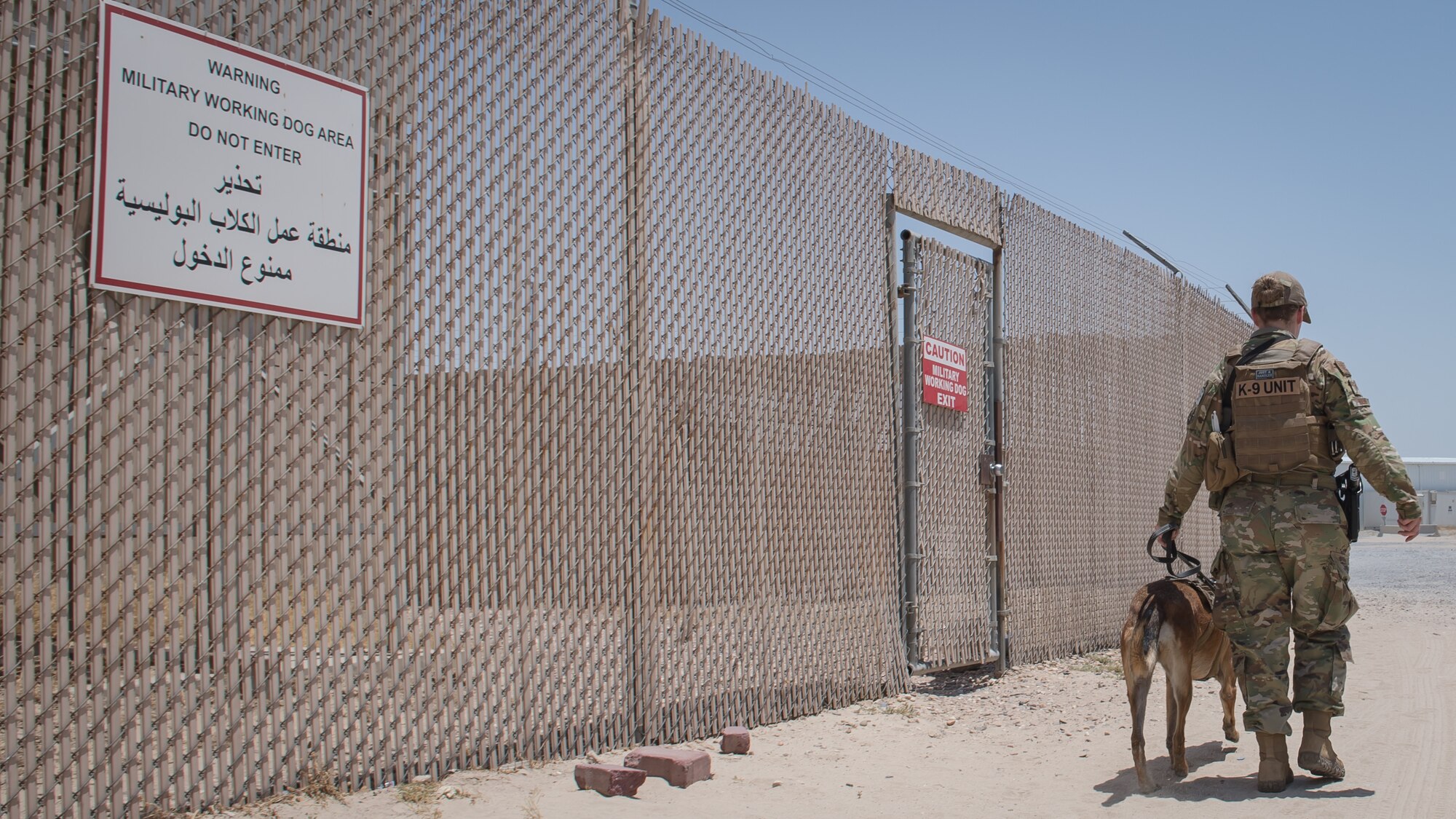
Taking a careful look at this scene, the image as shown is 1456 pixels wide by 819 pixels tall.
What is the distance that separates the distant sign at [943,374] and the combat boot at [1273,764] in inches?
110

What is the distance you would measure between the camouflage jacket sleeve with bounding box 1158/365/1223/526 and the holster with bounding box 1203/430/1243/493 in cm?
4

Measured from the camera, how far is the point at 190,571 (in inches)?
130

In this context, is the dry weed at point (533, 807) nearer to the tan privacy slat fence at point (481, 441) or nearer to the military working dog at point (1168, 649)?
the tan privacy slat fence at point (481, 441)

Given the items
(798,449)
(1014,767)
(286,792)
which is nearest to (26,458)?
(286,792)

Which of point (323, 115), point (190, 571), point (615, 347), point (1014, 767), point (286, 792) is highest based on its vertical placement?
point (323, 115)

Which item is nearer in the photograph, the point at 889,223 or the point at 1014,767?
the point at 1014,767

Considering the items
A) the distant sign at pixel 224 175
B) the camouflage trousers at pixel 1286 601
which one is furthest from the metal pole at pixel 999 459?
the distant sign at pixel 224 175

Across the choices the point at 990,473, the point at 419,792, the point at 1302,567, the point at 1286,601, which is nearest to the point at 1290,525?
the point at 1302,567

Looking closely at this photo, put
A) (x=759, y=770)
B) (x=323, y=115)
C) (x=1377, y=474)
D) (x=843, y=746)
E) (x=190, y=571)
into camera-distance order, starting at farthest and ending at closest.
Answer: (x=843, y=746) → (x=759, y=770) → (x=1377, y=474) → (x=323, y=115) → (x=190, y=571)

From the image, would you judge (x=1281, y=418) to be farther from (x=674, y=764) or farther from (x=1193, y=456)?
(x=674, y=764)

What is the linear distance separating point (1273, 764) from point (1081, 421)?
14.4 ft

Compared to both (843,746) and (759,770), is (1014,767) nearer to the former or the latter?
(843,746)

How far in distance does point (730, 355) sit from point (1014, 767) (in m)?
2.24

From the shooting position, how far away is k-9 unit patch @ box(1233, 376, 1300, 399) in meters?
4.25
